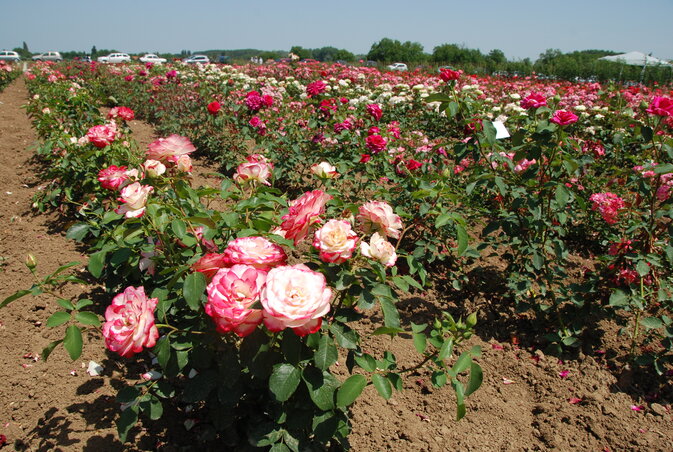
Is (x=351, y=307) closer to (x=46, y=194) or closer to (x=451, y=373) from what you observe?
(x=451, y=373)

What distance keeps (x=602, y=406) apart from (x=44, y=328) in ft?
8.41

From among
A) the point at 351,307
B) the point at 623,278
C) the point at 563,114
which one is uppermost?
the point at 563,114

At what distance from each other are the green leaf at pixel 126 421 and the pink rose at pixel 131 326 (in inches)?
10.8

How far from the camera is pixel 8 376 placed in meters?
1.66

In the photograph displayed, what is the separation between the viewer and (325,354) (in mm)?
957

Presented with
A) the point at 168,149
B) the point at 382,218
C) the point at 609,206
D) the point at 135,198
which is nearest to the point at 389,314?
the point at 382,218

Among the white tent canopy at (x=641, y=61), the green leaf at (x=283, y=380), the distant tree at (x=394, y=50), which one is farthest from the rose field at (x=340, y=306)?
the distant tree at (x=394, y=50)

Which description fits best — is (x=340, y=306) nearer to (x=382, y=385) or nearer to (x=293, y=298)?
(x=382, y=385)

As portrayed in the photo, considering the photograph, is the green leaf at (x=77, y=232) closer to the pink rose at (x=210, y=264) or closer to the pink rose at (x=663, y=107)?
the pink rose at (x=210, y=264)

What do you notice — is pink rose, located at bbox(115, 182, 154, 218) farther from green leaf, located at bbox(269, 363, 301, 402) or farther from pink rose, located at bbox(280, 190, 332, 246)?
green leaf, located at bbox(269, 363, 301, 402)

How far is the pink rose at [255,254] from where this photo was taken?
2.90ft

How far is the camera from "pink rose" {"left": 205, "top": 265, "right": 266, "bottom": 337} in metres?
0.79

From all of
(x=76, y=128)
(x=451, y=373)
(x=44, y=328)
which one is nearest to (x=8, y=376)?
(x=44, y=328)

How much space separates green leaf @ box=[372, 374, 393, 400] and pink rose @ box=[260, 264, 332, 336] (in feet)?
1.09
